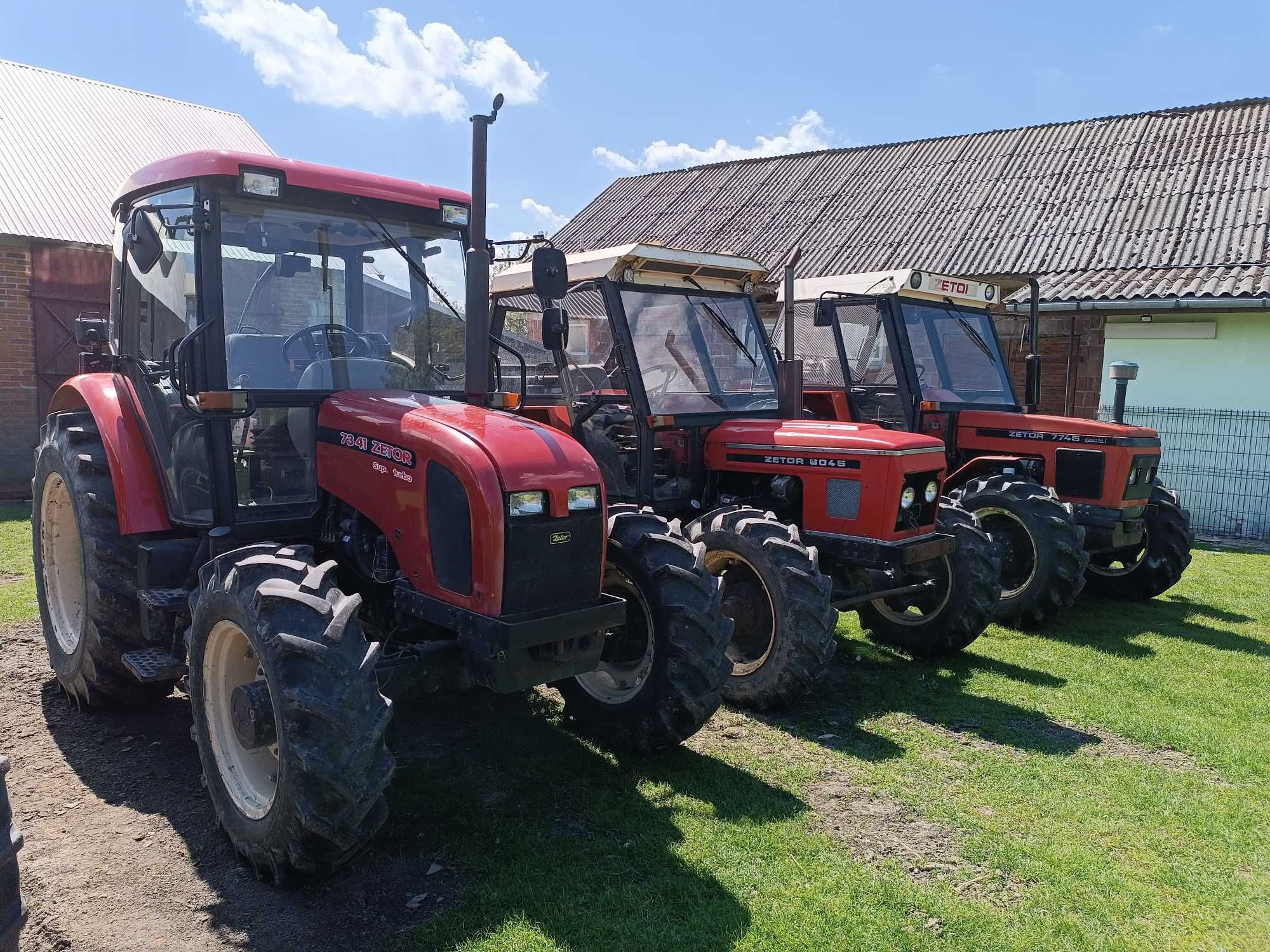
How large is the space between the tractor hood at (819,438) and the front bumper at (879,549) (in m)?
0.49

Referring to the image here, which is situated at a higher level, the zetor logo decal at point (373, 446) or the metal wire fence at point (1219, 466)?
the zetor logo decal at point (373, 446)

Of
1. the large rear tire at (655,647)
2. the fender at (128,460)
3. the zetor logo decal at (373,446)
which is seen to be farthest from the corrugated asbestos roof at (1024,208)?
the fender at (128,460)

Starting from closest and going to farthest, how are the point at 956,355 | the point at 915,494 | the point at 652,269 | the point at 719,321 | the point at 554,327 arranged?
1. the point at 554,327
2. the point at 915,494
3. the point at 652,269
4. the point at 719,321
5. the point at 956,355

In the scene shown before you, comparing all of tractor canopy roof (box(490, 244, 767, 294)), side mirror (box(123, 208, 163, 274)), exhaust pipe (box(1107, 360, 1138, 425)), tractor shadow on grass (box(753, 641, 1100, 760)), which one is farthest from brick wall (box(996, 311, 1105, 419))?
side mirror (box(123, 208, 163, 274))

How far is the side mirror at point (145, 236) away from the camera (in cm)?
369

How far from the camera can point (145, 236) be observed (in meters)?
3.71

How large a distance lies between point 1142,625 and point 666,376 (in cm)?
417

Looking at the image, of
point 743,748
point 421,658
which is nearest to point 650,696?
point 743,748

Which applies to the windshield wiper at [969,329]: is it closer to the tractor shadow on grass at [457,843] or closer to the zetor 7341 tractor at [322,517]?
the zetor 7341 tractor at [322,517]

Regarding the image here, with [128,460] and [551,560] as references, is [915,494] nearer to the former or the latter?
[551,560]

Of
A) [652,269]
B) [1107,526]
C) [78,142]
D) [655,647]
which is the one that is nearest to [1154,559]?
[1107,526]

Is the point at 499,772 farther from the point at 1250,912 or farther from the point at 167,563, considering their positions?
the point at 1250,912

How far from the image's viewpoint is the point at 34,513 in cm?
491

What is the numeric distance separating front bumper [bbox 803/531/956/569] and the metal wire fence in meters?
8.05
